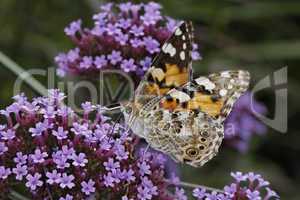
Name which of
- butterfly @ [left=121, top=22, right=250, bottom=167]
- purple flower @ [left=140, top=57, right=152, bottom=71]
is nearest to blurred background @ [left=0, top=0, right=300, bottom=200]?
purple flower @ [left=140, top=57, right=152, bottom=71]

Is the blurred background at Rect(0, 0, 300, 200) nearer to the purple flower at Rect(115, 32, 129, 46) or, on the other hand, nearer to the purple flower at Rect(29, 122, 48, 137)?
the purple flower at Rect(115, 32, 129, 46)

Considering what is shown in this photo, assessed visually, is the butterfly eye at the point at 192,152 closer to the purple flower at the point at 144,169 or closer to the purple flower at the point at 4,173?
the purple flower at the point at 144,169

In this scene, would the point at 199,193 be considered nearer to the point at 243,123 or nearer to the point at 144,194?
the point at 144,194

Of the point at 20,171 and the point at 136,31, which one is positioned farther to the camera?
the point at 136,31

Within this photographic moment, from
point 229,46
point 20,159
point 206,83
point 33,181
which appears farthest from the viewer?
point 229,46

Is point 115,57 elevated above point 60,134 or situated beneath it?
elevated above

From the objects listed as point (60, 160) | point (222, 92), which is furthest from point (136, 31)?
point (60, 160)

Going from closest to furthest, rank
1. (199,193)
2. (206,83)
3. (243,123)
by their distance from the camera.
→ 1. (199,193)
2. (206,83)
3. (243,123)

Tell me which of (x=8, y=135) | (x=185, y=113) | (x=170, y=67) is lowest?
(x=8, y=135)
